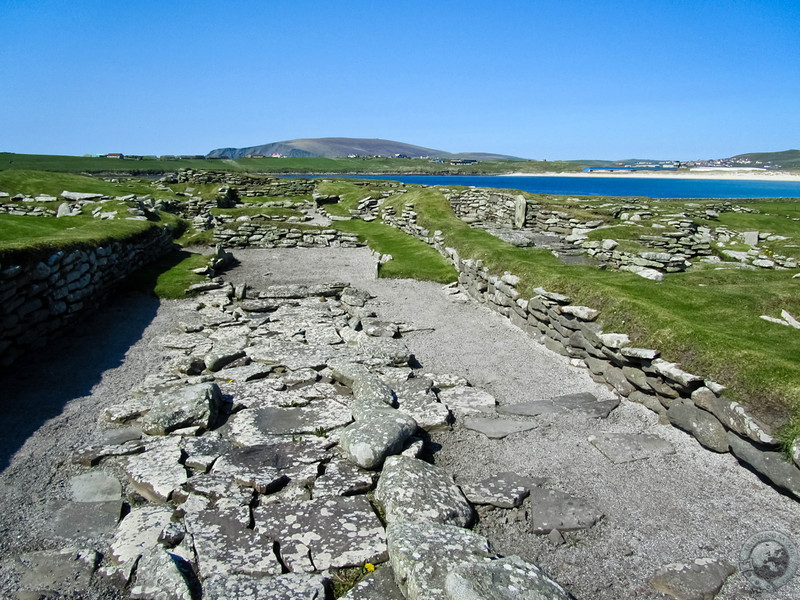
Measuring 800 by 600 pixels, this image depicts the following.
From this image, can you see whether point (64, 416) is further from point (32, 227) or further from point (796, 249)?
point (796, 249)

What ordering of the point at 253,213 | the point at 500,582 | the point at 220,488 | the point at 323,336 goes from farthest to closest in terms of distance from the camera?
the point at 253,213
the point at 323,336
the point at 220,488
the point at 500,582

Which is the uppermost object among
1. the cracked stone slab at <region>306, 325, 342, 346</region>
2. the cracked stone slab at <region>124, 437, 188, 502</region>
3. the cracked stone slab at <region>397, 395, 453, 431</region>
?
the cracked stone slab at <region>124, 437, 188, 502</region>

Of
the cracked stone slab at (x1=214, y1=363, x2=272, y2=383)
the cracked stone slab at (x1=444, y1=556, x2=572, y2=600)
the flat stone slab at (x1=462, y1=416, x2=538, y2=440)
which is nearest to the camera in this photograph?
the cracked stone slab at (x1=444, y1=556, x2=572, y2=600)

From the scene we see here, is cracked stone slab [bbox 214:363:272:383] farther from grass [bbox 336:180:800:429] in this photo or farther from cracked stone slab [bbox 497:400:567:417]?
grass [bbox 336:180:800:429]

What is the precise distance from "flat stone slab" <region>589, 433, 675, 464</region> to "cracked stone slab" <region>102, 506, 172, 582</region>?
5.73 m

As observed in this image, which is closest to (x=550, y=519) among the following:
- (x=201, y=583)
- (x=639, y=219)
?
(x=201, y=583)

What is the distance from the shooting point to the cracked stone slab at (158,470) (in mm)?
6039

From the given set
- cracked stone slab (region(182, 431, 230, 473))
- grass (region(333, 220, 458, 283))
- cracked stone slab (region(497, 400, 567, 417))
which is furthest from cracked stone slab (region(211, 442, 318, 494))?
grass (region(333, 220, 458, 283))

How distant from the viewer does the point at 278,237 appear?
25422mm

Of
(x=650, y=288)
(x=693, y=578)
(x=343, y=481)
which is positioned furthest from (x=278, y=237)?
(x=693, y=578)

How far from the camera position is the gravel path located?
16.9 ft

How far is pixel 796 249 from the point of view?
1919cm

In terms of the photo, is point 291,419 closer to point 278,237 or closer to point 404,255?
point 404,255

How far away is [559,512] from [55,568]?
17.3 ft
